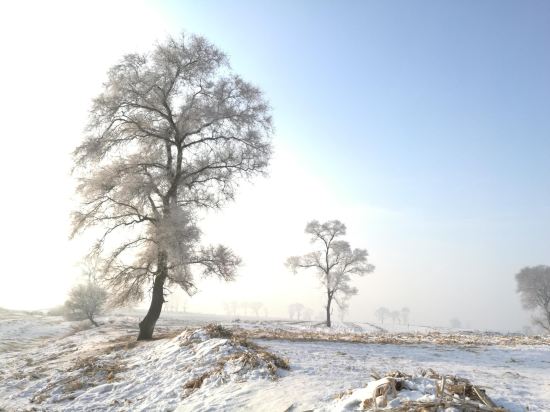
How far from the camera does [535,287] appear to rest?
180 ft

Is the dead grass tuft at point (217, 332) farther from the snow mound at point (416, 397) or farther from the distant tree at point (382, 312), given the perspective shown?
the distant tree at point (382, 312)

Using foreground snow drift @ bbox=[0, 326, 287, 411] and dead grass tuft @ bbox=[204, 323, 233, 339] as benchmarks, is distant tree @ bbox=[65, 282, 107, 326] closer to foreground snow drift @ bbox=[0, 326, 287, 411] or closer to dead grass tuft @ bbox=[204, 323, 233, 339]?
foreground snow drift @ bbox=[0, 326, 287, 411]

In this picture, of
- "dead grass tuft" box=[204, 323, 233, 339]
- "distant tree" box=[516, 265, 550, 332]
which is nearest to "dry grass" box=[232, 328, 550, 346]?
"dead grass tuft" box=[204, 323, 233, 339]

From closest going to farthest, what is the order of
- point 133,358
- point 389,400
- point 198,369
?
point 389,400
point 198,369
point 133,358

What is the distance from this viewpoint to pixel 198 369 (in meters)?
9.66

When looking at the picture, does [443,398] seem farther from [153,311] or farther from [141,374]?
[153,311]

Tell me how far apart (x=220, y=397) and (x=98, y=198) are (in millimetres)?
10934

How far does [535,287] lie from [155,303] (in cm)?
5794

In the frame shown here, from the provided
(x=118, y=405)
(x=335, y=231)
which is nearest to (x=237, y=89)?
(x=118, y=405)

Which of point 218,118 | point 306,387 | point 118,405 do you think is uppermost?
point 218,118

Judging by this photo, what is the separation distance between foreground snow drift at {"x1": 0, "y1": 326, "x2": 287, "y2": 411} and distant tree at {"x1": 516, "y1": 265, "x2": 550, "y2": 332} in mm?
57466

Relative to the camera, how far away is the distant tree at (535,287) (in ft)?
178

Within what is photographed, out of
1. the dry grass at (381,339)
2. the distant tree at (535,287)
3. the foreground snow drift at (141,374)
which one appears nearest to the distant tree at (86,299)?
the dry grass at (381,339)

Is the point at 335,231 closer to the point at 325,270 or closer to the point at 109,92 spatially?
the point at 325,270
